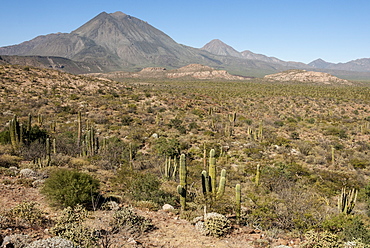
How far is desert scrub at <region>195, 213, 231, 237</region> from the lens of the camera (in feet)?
22.4

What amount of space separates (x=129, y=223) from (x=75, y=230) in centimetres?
152

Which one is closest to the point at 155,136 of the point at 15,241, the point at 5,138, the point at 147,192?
the point at 5,138

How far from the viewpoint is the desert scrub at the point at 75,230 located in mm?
5430

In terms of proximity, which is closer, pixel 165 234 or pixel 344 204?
pixel 165 234

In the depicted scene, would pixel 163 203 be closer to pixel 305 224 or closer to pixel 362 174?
pixel 305 224

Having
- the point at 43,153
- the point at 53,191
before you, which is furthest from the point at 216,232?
the point at 43,153

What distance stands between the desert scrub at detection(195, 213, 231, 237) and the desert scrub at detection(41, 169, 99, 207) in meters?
3.46

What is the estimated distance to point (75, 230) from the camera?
562cm

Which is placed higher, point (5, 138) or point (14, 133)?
point (14, 133)

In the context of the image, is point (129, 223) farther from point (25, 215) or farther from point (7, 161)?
point (7, 161)

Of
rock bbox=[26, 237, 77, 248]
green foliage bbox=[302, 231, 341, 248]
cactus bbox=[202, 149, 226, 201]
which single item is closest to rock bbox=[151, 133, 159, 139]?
cactus bbox=[202, 149, 226, 201]

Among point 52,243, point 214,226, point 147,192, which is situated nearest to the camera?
Result: point 52,243

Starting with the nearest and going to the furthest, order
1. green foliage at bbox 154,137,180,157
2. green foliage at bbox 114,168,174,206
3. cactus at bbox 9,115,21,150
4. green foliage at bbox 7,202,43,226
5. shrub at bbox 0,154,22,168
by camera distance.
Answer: green foliage at bbox 7,202,43,226
green foliage at bbox 114,168,174,206
shrub at bbox 0,154,22,168
cactus at bbox 9,115,21,150
green foliage at bbox 154,137,180,157

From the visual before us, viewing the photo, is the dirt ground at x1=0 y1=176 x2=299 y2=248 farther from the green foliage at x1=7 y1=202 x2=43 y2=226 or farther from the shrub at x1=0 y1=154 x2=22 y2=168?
the shrub at x1=0 y1=154 x2=22 y2=168
